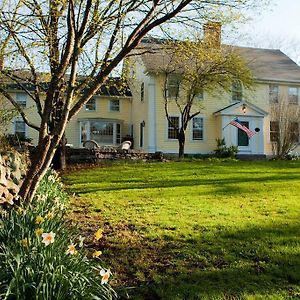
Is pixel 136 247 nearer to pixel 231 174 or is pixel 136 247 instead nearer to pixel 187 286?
pixel 187 286

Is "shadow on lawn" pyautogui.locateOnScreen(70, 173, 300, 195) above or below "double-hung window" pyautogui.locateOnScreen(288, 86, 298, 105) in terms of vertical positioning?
below

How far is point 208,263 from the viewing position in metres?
4.50

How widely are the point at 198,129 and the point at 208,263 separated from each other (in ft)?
72.7

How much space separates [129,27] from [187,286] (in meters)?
5.47

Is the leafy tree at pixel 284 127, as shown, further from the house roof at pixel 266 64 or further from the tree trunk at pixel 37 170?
the tree trunk at pixel 37 170

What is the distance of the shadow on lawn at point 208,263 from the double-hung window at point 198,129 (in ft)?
67.0

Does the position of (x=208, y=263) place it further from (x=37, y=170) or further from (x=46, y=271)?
(x=37, y=170)

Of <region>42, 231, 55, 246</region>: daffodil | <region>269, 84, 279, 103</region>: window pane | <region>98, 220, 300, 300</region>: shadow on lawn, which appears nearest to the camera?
<region>42, 231, 55, 246</region>: daffodil

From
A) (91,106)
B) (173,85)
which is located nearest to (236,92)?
(173,85)

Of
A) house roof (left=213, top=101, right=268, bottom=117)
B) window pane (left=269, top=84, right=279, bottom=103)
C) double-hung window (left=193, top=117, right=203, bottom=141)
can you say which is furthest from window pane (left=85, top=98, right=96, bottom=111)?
window pane (left=269, top=84, right=279, bottom=103)

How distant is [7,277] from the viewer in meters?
2.93

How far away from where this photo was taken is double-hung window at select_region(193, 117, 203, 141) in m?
26.2

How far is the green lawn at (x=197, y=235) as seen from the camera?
13.0ft

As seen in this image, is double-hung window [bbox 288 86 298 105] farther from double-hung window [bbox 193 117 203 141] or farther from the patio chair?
the patio chair
